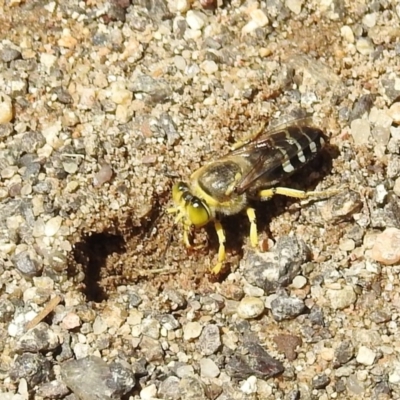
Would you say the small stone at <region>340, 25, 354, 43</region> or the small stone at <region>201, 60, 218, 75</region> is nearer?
the small stone at <region>201, 60, 218, 75</region>

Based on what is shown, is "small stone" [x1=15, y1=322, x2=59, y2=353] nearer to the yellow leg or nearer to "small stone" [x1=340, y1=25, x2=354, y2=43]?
the yellow leg

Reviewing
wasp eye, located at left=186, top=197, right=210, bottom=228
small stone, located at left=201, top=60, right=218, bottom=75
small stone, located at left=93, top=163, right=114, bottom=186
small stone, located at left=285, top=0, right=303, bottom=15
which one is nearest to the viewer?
wasp eye, located at left=186, top=197, right=210, bottom=228

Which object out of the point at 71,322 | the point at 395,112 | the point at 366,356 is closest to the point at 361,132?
the point at 395,112

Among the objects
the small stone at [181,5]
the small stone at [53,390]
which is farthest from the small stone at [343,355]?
the small stone at [181,5]

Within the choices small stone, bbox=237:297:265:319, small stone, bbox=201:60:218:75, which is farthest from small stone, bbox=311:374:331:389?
small stone, bbox=201:60:218:75

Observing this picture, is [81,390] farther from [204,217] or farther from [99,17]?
[99,17]

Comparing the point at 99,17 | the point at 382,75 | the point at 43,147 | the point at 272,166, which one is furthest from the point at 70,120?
the point at 382,75
